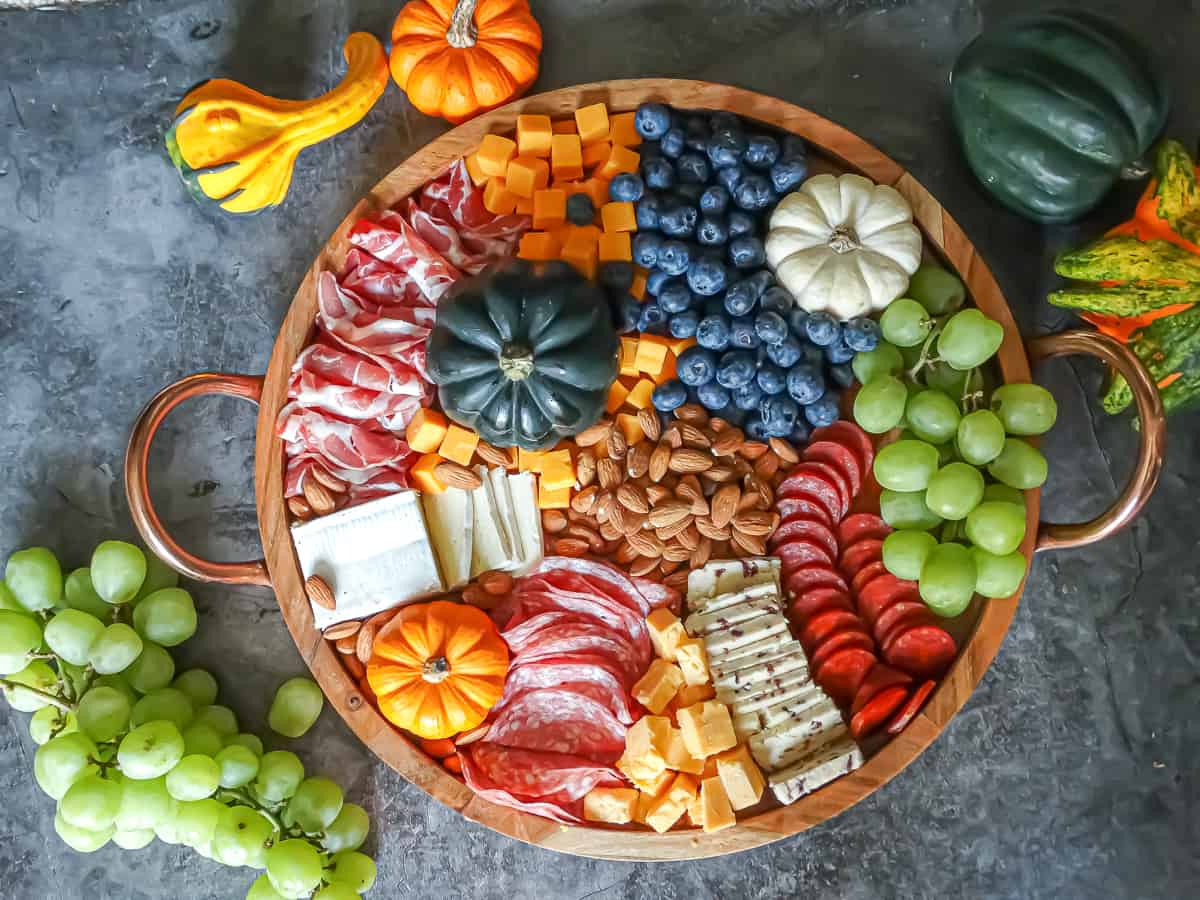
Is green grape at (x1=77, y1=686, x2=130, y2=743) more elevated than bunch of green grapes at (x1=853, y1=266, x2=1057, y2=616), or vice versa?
bunch of green grapes at (x1=853, y1=266, x2=1057, y2=616)

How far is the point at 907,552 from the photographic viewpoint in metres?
1.57

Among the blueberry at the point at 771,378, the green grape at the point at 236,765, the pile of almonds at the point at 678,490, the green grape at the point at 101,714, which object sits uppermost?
the blueberry at the point at 771,378

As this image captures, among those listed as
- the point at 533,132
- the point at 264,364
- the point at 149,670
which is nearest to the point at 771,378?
the point at 533,132

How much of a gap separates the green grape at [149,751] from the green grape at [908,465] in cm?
126

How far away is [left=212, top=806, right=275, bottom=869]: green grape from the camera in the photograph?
1653 mm

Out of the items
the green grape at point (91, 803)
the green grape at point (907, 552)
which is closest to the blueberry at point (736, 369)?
the green grape at point (907, 552)

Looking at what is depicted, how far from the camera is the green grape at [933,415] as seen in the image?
5.11 ft

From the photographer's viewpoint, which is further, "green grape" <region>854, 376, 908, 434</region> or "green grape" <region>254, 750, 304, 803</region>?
"green grape" <region>254, 750, 304, 803</region>

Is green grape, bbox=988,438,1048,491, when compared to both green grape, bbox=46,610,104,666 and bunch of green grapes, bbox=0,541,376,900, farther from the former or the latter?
green grape, bbox=46,610,104,666

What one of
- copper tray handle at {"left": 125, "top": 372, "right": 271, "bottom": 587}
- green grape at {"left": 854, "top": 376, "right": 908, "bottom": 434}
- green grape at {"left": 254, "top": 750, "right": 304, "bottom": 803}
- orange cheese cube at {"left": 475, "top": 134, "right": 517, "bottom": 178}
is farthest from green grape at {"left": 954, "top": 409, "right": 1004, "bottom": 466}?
green grape at {"left": 254, "top": 750, "right": 304, "bottom": 803}

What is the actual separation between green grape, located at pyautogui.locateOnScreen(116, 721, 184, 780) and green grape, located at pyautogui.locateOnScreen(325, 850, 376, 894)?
1.23ft

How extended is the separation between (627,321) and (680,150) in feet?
1.03

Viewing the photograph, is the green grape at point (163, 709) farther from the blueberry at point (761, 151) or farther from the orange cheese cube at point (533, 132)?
the blueberry at point (761, 151)

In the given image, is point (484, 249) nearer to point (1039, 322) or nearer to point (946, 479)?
point (946, 479)
